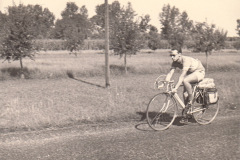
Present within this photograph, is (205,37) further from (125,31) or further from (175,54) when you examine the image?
(175,54)

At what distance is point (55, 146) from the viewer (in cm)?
505

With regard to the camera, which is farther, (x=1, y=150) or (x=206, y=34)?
(x=206, y=34)

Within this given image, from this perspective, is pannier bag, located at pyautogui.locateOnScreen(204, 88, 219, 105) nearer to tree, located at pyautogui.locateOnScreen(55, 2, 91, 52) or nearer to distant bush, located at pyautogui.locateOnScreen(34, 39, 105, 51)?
tree, located at pyautogui.locateOnScreen(55, 2, 91, 52)

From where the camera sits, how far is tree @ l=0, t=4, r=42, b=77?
55.5 ft

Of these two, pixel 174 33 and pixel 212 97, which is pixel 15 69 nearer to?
pixel 212 97

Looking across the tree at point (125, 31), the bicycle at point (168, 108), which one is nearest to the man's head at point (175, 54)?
the bicycle at point (168, 108)

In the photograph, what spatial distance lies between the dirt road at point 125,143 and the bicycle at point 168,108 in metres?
0.24

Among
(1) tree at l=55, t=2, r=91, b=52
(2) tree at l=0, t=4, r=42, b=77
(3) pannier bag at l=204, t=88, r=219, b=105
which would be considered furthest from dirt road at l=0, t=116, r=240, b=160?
(1) tree at l=55, t=2, r=91, b=52

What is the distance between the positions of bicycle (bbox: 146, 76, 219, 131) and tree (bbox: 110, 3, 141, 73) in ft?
47.6

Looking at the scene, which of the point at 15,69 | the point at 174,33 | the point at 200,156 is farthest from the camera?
the point at 174,33

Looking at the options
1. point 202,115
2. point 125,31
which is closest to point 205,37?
point 125,31

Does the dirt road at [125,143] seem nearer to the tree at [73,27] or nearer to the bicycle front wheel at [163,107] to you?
the bicycle front wheel at [163,107]

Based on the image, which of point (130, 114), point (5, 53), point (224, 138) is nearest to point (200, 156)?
point (224, 138)

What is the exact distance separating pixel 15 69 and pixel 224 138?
1714 centimetres
